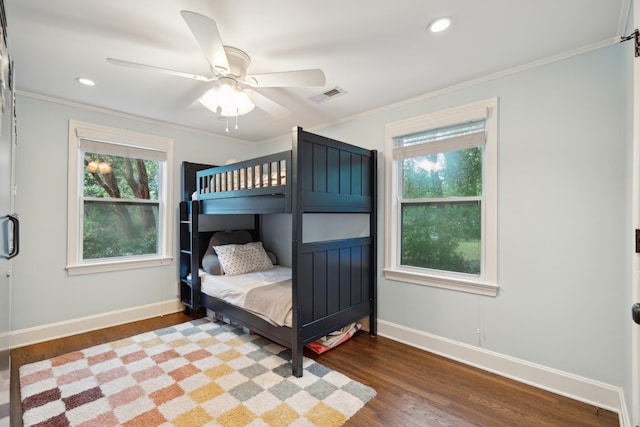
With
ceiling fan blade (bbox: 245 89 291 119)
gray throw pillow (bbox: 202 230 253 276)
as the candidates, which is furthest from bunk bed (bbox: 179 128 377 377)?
ceiling fan blade (bbox: 245 89 291 119)

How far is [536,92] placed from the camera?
220cm

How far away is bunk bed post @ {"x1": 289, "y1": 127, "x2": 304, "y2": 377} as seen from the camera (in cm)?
228

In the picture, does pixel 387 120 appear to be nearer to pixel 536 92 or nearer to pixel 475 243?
pixel 536 92

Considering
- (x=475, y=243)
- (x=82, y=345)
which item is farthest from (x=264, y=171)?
(x=82, y=345)

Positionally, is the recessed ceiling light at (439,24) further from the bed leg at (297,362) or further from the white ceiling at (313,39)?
the bed leg at (297,362)

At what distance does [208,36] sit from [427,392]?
266cm

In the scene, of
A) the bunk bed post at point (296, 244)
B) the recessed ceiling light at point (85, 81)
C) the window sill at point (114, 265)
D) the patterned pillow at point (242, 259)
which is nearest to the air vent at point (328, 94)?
the bunk bed post at point (296, 244)

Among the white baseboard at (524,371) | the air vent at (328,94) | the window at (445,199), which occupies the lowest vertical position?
the white baseboard at (524,371)

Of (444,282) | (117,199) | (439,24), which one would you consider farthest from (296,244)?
(117,199)

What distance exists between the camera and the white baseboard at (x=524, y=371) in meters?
1.91

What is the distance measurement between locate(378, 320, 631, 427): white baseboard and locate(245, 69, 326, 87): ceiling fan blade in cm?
241

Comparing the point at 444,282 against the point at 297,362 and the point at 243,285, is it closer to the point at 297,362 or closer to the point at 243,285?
the point at 297,362

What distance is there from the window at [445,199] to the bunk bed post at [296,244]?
1.14 metres

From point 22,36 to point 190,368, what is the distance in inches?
103
